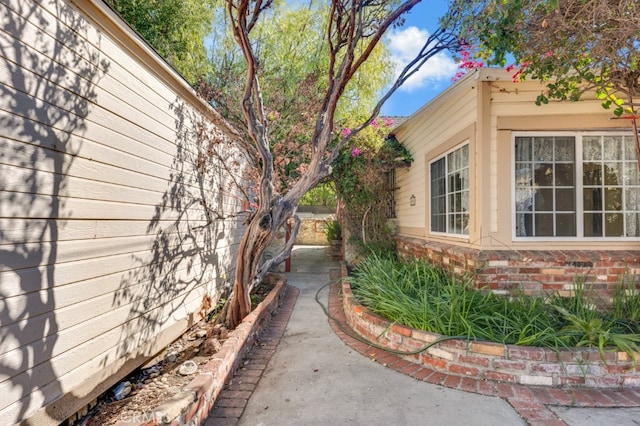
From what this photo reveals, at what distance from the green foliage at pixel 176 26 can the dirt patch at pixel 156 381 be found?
5.22 metres

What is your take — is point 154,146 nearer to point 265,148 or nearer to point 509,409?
point 265,148

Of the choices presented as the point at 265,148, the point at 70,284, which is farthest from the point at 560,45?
the point at 70,284

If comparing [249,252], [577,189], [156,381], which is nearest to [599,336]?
[577,189]

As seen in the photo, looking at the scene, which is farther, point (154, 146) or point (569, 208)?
point (569, 208)

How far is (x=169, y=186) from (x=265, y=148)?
1.25 m

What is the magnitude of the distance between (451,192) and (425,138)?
1.54 metres

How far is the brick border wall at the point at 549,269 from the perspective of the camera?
4.02m

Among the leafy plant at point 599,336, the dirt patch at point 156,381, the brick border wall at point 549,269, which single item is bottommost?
the dirt patch at point 156,381

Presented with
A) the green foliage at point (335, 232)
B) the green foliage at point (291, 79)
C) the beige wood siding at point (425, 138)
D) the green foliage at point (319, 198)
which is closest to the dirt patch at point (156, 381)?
the green foliage at point (291, 79)

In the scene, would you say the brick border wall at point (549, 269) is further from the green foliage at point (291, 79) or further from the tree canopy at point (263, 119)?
the green foliage at point (291, 79)

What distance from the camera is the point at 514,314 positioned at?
137 inches

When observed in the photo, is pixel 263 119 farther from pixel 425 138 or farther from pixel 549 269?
pixel 549 269

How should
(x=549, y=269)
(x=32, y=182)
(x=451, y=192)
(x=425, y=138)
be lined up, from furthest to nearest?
(x=425, y=138)
(x=451, y=192)
(x=549, y=269)
(x=32, y=182)

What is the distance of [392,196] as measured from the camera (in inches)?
336
